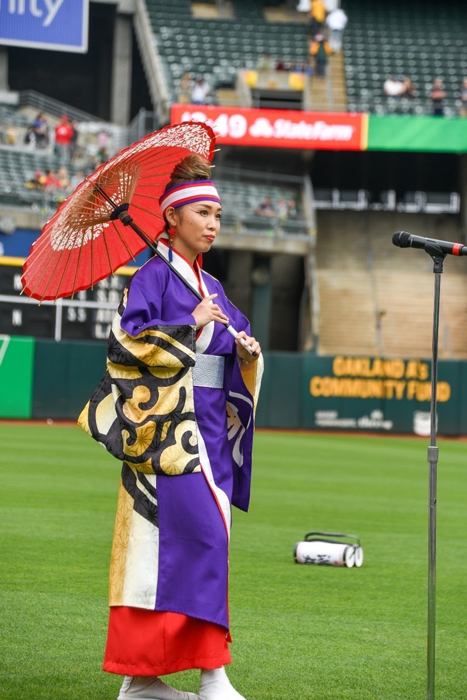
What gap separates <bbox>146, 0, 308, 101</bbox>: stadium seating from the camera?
35.6 meters

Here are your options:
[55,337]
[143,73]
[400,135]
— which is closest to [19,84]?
[143,73]

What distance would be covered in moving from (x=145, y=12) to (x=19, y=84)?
5.56 m

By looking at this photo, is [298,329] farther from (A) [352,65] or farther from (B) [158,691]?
(B) [158,691]

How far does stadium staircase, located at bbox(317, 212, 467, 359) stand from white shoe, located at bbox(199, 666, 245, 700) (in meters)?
28.4

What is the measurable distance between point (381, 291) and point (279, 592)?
1110 inches

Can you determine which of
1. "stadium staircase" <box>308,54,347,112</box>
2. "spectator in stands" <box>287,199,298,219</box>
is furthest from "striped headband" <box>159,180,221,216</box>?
"stadium staircase" <box>308,54,347,112</box>

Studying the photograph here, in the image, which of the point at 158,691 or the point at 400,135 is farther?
the point at 400,135

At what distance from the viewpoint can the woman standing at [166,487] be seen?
427 cm

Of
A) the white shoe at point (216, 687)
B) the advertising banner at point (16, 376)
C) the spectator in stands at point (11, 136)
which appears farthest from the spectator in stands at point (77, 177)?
the white shoe at point (216, 687)

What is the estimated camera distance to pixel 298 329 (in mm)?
36844

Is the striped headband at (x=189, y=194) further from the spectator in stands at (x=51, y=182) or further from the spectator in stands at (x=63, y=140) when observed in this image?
the spectator in stands at (x=63, y=140)

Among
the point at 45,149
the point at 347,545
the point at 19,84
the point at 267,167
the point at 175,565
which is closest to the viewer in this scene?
the point at 175,565

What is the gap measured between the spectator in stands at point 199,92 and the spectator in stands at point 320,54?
14.0ft

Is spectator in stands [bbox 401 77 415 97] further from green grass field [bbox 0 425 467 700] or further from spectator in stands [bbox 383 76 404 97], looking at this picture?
green grass field [bbox 0 425 467 700]
